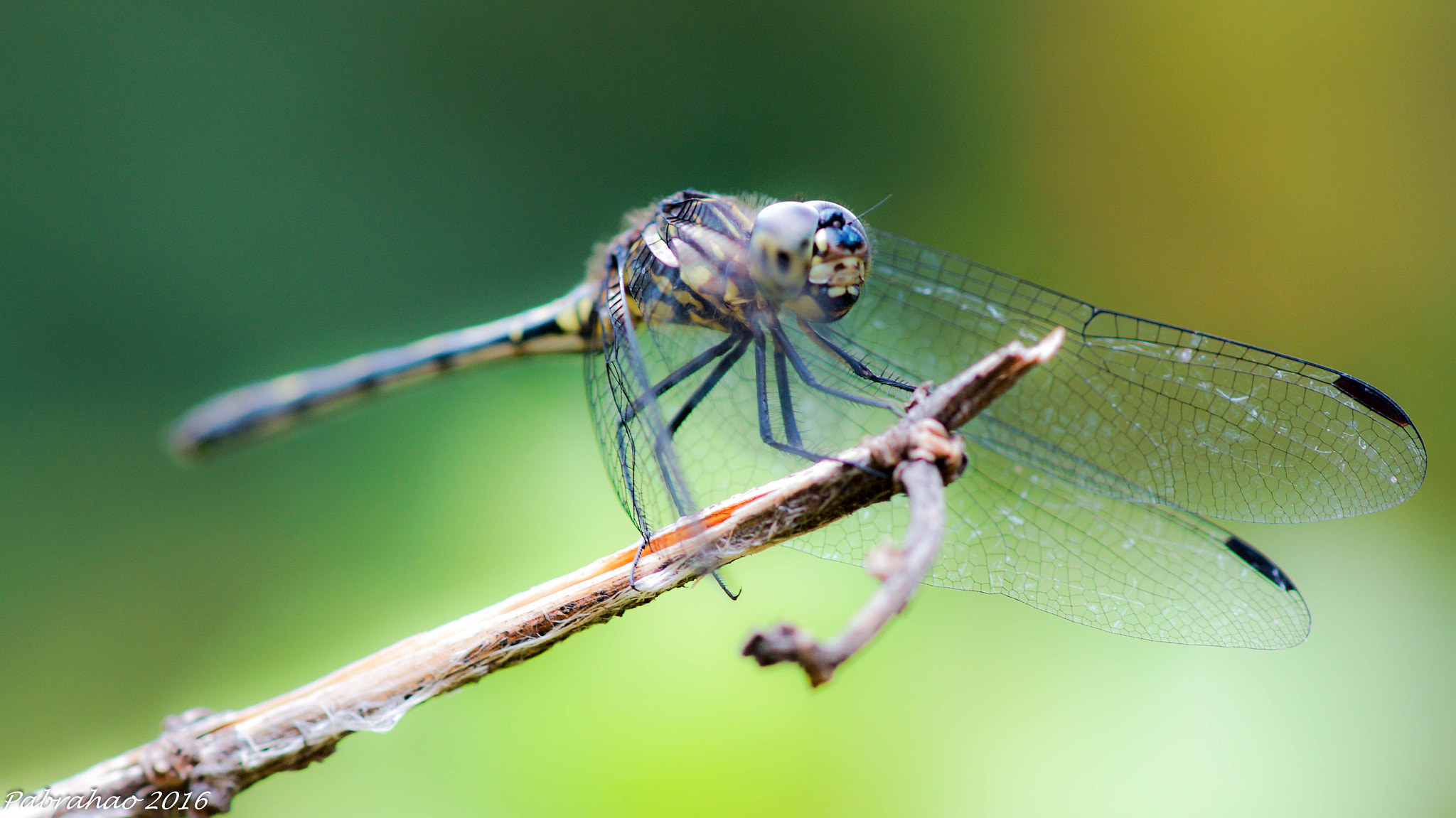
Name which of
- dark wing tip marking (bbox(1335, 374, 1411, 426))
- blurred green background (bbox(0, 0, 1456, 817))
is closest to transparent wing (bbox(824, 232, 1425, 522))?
dark wing tip marking (bbox(1335, 374, 1411, 426))

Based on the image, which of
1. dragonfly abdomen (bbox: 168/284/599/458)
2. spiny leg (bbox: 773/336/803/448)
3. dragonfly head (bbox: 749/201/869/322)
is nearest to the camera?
dragonfly head (bbox: 749/201/869/322)

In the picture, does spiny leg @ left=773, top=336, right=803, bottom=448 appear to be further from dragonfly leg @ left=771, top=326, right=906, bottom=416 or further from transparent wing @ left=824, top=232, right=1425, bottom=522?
transparent wing @ left=824, top=232, right=1425, bottom=522

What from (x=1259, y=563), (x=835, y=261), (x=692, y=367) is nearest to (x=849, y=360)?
(x=835, y=261)

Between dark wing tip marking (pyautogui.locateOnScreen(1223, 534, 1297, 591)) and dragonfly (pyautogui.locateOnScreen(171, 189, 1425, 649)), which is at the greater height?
dragonfly (pyautogui.locateOnScreen(171, 189, 1425, 649))

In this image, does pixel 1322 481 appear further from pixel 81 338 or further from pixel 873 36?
pixel 81 338

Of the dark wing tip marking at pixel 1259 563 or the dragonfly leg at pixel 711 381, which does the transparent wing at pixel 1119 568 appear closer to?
the dark wing tip marking at pixel 1259 563

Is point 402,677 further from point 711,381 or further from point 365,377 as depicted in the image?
point 365,377

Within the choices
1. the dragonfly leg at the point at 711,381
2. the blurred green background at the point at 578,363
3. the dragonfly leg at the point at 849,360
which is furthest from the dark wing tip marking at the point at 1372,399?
the dragonfly leg at the point at 711,381
